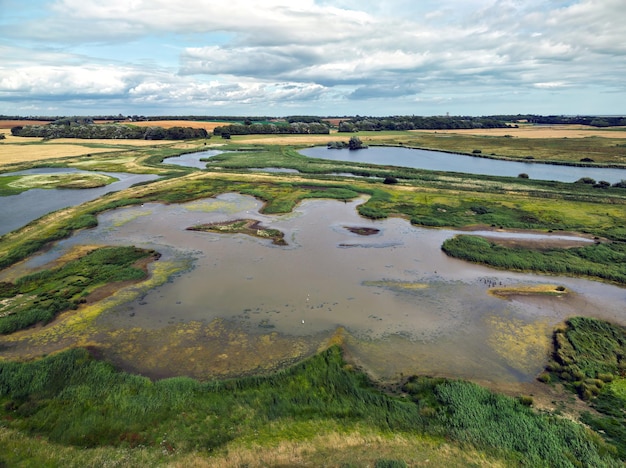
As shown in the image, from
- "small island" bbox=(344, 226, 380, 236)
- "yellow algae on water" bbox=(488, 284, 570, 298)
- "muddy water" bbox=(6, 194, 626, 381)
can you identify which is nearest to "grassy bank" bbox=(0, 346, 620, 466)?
"muddy water" bbox=(6, 194, 626, 381)

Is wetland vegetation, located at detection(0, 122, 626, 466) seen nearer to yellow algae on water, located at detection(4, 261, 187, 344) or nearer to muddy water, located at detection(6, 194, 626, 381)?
yellow algae on water, located at detection(4, 261, 187, 344)

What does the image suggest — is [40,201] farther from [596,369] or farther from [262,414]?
[596,369]

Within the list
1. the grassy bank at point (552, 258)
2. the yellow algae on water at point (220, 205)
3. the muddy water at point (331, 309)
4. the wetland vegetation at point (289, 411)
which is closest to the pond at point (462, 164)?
the grassy bank at point (552, 258)

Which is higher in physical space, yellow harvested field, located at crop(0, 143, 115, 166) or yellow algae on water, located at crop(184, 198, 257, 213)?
yellow harvested field, located at crop(0, 143, 115, 166)

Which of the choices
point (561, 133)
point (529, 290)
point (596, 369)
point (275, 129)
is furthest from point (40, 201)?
point (561, 133)

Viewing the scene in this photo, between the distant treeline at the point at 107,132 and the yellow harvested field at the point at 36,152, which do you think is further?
the distant treeline at the point at 107,132

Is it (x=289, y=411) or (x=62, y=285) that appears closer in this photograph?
(x=289, y=411)

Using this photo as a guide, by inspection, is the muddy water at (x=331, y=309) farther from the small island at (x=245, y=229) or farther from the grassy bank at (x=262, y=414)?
the grassy bank at (x=262, y=414)
